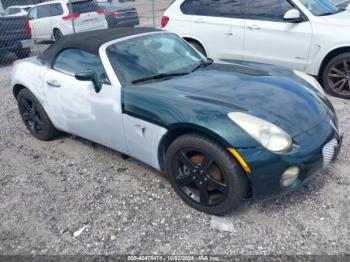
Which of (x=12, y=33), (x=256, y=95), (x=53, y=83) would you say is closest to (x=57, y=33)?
(x=12, y=33)

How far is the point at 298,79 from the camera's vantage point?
3520mm

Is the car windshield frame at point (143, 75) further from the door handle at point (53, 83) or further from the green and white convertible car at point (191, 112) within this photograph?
the door handle at point (53, 83)

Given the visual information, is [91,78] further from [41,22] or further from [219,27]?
[41,22]

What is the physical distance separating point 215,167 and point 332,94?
352cm

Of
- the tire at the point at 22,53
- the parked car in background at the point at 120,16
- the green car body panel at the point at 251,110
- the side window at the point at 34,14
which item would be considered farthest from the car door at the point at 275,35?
the side window at the point at 34,14

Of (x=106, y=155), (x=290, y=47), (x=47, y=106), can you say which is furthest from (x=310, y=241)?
(x=290, y=47)

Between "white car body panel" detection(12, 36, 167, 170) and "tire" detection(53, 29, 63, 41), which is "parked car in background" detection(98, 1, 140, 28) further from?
"white car body panel" detection(12, 36, 167, 170)

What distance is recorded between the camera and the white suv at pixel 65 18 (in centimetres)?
1096

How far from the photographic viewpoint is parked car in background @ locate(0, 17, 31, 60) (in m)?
9.17

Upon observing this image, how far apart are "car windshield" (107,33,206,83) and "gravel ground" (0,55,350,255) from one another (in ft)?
3.41

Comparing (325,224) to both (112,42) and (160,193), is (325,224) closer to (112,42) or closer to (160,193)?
(160,193)

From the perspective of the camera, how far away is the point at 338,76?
523 cm

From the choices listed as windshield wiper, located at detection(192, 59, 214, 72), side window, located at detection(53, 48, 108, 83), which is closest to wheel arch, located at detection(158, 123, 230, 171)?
side window, located at detection(53, 48, 108, 83)

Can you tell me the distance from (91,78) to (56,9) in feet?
31.8
